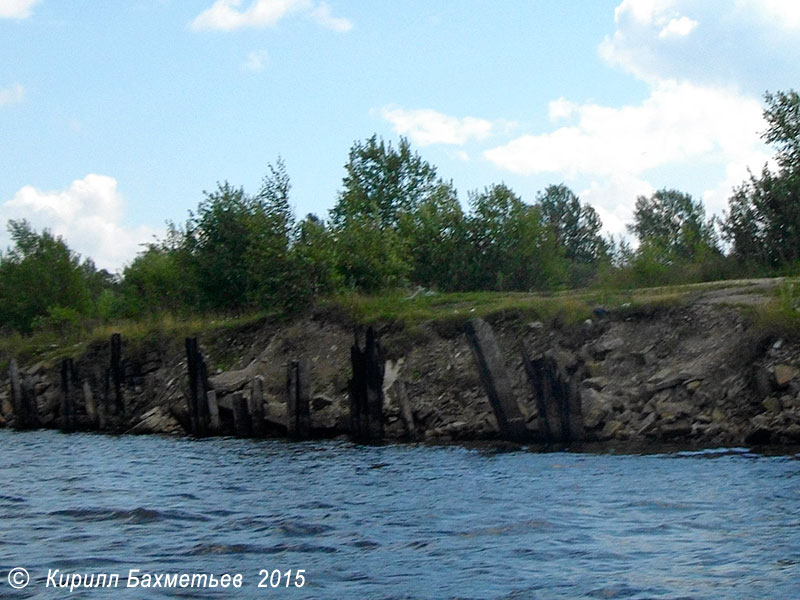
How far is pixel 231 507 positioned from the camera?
1648cm

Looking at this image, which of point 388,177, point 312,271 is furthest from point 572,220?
point 312,271

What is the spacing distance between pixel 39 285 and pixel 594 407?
138ft

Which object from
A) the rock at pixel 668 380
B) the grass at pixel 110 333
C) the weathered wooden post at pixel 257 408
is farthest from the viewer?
the grass at pixel 110 333

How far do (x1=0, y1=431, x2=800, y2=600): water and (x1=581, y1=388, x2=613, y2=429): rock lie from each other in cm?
196

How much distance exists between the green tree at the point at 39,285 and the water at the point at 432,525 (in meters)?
36.1

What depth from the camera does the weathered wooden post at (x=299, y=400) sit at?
90.2 feet

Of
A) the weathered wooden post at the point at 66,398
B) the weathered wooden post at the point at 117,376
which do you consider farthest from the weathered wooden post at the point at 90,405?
the weathered wooden post at the point at 117,376

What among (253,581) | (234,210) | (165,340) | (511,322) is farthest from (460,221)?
(253,581)

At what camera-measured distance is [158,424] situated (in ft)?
110

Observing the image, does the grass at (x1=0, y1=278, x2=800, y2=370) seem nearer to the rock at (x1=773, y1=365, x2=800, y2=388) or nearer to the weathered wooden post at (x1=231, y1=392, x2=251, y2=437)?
the rock at (x1=773, y1=365, x2=800, y2=388)

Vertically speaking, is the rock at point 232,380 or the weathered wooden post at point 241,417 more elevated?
the rock at point 232,380

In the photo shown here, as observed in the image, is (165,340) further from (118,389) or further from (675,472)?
(675,472)

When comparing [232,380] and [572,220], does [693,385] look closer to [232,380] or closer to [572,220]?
[232,380]

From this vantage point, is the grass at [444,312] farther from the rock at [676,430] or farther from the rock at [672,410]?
the rock at [676,430]
